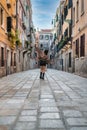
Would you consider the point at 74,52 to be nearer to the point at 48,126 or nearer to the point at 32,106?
the point at 32,106

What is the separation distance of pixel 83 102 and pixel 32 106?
136cm

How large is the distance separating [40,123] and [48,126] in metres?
0.24

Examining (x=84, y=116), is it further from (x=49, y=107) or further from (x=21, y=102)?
(x=21, y=102)

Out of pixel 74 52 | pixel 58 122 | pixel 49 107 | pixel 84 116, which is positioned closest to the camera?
pixel 58 122

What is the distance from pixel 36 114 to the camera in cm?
575

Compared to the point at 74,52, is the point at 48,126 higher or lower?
lower

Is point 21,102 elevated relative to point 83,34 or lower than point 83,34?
lower

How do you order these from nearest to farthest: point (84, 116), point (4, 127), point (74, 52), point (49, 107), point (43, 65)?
point (4, 127) → point (84, 116) → point (49, 107) → point (43, 65) → point (74, 52)

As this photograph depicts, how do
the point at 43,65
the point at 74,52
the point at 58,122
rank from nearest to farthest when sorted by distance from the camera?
the point at 58,122, the point at 43,65, the point at 74,52

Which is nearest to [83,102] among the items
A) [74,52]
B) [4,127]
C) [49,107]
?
[49,107]

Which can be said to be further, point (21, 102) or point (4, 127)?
point (21, 102)

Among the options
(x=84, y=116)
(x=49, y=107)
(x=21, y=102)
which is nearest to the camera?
(x=84, y=116)

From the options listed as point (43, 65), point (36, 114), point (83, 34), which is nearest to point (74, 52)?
point (83, 34)

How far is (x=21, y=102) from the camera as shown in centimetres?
740
